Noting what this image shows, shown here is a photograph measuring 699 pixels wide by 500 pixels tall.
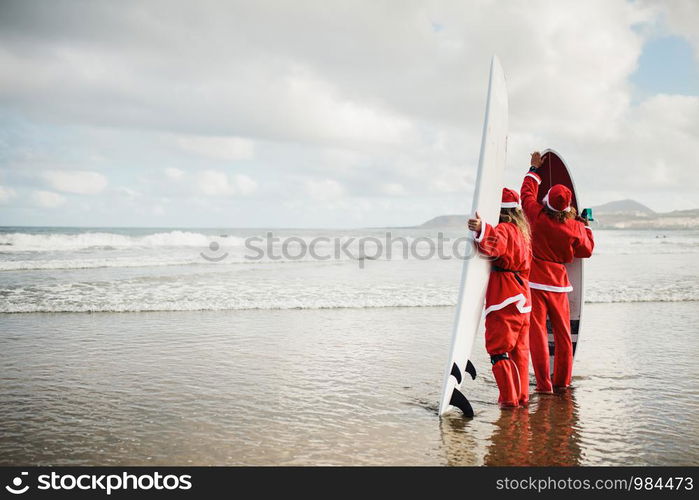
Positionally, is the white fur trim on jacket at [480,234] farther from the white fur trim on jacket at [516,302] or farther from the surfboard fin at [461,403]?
the surfboard fin at [461,403]

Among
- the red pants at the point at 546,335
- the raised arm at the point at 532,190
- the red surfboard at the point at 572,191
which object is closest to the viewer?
the red pants at the point at 546,335

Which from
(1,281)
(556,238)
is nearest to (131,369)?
(556,238)

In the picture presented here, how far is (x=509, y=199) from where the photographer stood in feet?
13.9

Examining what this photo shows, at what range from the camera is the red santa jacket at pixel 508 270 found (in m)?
3.95

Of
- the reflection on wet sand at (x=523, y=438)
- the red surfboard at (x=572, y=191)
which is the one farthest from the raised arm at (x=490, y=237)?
the red surfboard at (x=572, y=191)

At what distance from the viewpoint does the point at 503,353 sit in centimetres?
397

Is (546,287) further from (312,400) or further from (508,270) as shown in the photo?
(312,400)

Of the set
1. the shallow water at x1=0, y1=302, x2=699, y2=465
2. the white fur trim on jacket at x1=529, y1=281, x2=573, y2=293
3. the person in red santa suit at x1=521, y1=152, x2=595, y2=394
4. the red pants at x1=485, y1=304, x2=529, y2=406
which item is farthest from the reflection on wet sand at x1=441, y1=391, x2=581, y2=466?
the white fur trim on jacket at x1=529, y1=281, x2=573, y2=293

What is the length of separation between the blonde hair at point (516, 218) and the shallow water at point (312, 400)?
4.54 feet

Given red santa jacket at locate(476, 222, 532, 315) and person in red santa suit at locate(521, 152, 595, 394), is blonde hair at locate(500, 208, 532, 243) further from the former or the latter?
person in red santa suit at locate(521, 152, 595, 394)

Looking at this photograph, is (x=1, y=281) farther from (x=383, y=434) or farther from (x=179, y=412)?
(x=383, y=434)

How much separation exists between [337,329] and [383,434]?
4.01m

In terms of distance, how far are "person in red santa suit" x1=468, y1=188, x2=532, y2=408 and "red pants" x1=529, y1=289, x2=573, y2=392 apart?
1.46ft

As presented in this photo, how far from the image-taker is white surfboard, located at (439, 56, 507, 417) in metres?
3.89
